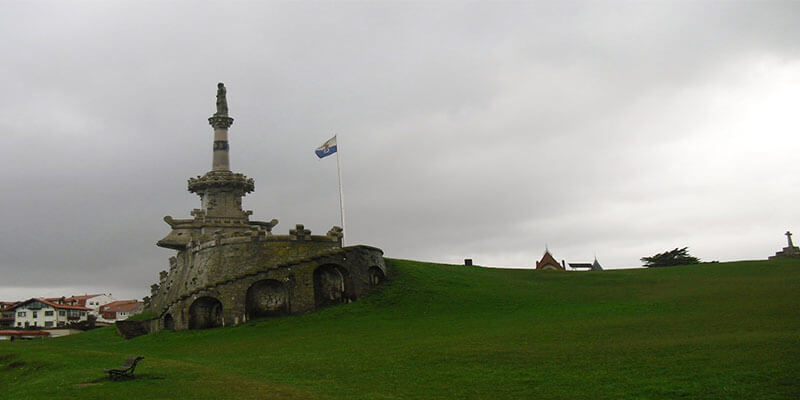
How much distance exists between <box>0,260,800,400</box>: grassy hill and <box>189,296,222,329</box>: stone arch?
2.46 metres

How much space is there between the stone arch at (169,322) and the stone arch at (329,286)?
11.5 m

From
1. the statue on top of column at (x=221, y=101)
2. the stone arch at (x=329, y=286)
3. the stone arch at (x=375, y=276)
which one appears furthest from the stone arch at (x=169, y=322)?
the statue on top of column at (x=221, y=101)

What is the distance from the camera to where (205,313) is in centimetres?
4794

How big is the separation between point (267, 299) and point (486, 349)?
25502mm

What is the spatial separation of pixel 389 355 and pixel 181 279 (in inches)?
1497

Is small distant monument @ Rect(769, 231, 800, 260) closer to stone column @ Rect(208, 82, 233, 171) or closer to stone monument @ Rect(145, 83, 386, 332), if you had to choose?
stone monument @ Rect(145, 83, 386, 332)

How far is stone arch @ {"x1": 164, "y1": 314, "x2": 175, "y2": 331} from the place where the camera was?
4759cm

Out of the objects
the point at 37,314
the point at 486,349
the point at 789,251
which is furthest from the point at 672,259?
the point at 37,314

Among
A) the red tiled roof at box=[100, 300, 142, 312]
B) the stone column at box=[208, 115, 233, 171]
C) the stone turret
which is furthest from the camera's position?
the red tiled roof at box=[100, 300, 142, 312]

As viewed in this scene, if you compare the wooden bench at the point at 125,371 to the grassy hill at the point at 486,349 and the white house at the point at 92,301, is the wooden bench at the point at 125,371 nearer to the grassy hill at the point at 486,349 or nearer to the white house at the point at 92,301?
the grassy hill at the point at 486,349

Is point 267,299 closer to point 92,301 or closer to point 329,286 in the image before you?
point 329,286

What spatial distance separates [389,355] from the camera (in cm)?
2717

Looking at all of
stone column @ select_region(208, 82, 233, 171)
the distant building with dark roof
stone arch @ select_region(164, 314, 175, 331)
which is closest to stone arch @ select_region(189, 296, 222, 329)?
stone arch @ select_region(164, 314, 175, 331)

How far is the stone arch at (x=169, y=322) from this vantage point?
156 ft
